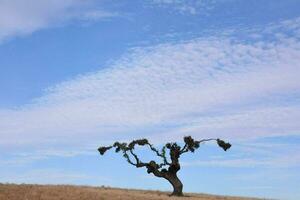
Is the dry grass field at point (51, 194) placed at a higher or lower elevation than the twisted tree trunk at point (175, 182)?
lower

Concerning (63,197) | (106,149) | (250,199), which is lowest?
(63,197)

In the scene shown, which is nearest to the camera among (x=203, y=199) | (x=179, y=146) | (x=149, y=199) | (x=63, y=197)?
(x=63, y=197)

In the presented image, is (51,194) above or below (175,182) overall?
below

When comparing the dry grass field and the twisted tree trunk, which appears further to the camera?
the twisted tree trunk

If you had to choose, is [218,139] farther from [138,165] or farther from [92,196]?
[92,196]

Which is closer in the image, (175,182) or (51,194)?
(51,194)


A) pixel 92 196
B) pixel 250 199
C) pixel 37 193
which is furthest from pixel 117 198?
pixel 250 199

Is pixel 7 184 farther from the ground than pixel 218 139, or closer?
closer

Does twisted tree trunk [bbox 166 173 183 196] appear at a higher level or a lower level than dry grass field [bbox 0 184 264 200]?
higher

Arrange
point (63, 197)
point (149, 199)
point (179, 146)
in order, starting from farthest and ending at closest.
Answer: point (179, 146) < point (149, 199) < point (63, 197)

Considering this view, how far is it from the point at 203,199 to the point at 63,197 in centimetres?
1692

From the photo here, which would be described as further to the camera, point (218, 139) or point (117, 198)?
point (218, 139)

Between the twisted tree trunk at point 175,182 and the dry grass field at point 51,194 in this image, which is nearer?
the dry grass field at point 51,194

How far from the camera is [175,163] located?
217 feet
